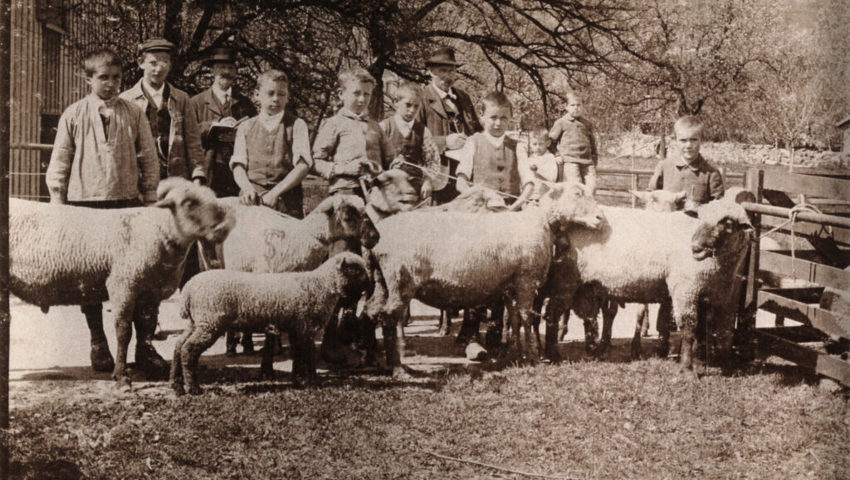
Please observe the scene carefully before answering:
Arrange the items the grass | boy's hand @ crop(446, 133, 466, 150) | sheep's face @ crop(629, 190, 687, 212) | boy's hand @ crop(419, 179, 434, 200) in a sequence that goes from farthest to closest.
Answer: boy's hand @ crop(446, 133, 466, 150) < sheep's face @ crop(629, 190, 687, 212) < boy's hand @ crop(419, 179, 434, 200) < the grass

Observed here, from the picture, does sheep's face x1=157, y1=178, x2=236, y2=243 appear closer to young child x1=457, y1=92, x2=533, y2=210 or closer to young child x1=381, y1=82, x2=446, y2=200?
young child x1=381, y1=82, x2=446, y2=200

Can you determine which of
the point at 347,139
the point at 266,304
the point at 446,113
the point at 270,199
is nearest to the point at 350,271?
the point at 266,304

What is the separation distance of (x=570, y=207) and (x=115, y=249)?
2973 millimetres

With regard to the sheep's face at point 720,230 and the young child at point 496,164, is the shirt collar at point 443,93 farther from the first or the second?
the sheep's face at point 720,230

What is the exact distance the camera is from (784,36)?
5.65 metres

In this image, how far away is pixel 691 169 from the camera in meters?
6.11

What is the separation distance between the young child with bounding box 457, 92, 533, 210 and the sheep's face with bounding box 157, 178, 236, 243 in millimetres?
1854

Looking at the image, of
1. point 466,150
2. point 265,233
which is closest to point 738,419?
point 466,150

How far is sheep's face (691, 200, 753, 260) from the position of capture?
5.54 m

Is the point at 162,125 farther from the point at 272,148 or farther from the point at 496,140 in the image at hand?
the point at 496,140

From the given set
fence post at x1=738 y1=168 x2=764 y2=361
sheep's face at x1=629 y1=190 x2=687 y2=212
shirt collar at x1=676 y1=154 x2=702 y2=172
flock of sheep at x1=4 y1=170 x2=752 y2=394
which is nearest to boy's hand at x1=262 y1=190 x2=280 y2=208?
flock of sheep at x1=4 y1=170 x2=752 y2=394

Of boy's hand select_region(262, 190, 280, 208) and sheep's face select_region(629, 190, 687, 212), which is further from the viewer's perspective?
sheep's face select_region(629, 190, 687, 212)

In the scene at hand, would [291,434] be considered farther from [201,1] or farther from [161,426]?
[201,1]

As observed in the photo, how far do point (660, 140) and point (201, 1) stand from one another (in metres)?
3.39
